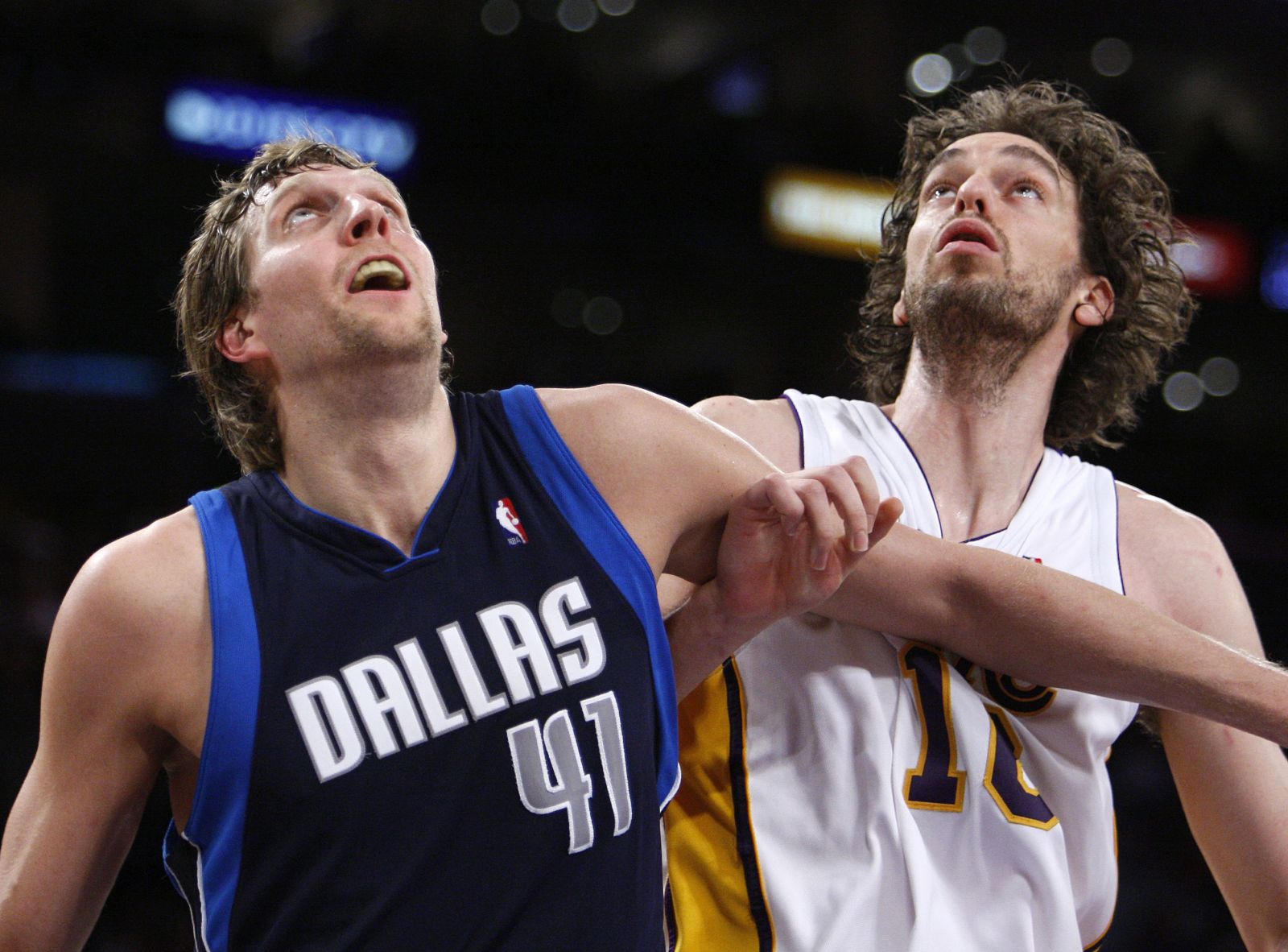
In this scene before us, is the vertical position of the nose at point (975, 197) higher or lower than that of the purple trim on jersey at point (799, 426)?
higher

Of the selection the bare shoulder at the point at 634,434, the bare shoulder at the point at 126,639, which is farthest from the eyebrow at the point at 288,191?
the bare shoulder at the point at 126,639

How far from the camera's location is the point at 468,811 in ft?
5.98

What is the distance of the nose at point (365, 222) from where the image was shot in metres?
2.15

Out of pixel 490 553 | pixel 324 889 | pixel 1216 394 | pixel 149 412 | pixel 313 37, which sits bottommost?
pixel 1216 394

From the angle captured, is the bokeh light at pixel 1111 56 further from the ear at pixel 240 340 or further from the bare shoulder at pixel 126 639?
the bare shoulder at pixel 126 639

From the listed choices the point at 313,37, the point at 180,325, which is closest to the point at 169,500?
the point at 313,37

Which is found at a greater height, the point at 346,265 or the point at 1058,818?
the point at 346,265

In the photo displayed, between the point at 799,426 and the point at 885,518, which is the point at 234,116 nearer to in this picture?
the point at 799,426

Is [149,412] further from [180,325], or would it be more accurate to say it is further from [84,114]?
[180,325]

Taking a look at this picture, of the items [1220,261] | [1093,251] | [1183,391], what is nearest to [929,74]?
[1220,261]

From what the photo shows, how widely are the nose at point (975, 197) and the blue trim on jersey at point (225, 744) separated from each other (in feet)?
5.55

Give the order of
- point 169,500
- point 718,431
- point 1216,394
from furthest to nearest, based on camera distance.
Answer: point 1216,394
point 169,500
point 718,431

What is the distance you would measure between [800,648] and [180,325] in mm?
1310

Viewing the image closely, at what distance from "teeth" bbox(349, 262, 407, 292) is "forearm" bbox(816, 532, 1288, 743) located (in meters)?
0.90
